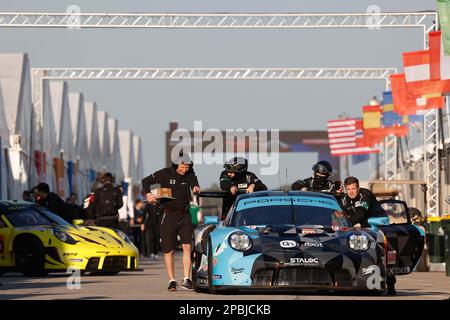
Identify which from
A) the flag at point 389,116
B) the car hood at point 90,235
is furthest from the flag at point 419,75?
A: the flag at point 389,116

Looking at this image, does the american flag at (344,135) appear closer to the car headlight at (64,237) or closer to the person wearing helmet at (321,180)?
the car headlight at (64,237)

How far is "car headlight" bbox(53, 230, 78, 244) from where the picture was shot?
2164cm

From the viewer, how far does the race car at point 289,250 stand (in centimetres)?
1372

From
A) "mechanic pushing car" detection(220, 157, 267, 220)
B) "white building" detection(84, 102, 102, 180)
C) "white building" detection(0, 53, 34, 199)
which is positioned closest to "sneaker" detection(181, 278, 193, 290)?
"mechanic pushing car" detection(220, 157, 267, 220)

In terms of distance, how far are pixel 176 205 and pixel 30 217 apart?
6.05 m

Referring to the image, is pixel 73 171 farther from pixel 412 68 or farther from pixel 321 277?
pixel 321 277

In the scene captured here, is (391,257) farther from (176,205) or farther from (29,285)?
(29,285)

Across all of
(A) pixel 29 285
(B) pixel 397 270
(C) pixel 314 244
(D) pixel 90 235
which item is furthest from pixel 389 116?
(C) pixel 314 244

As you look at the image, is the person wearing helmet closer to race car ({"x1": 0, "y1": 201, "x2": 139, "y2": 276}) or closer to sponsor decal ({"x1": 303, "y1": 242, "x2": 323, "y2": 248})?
sponsor decal ({"x1": 303, "y1": 242, "x2": 323, "y2": 248})

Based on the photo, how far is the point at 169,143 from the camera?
84312 mm

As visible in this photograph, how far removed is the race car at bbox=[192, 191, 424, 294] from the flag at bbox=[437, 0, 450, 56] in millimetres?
12874

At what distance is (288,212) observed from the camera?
15047 mm

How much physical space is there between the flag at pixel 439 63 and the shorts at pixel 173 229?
15034 millimetres
